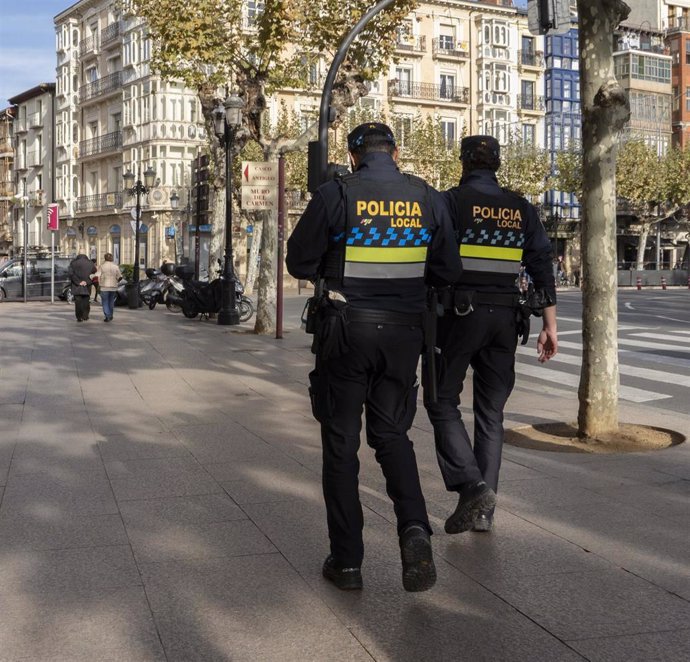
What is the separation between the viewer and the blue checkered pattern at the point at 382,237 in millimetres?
4254

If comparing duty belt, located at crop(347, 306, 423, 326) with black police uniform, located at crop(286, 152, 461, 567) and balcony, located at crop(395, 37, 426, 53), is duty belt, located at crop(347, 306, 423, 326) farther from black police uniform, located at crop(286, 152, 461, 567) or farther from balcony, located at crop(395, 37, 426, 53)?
balcony, located at crop(395, 37, 426, 53)

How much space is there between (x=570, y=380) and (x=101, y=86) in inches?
2339

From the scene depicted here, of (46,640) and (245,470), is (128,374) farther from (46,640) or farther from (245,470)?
(46,640)

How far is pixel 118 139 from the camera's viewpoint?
6391 cm

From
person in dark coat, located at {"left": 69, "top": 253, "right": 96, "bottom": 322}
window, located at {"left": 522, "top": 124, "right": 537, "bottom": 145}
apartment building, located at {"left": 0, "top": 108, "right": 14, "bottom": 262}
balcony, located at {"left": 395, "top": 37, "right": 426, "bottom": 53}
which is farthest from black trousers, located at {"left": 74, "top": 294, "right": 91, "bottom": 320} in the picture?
apartment building, located at {"left": 0, "top": 108, "right": 14, "bottom": 262}

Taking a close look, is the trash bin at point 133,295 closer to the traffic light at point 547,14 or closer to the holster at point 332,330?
the traffic light at point 547,14

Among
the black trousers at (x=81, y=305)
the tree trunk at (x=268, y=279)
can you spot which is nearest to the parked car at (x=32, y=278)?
the black trousers at (x=81, y=305)

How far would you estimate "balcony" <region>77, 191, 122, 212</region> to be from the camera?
2534 inches

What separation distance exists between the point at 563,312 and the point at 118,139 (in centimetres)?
4232

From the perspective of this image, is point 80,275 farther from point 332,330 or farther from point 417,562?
point 417,562

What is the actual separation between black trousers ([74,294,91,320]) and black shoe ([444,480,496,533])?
65.0 feet

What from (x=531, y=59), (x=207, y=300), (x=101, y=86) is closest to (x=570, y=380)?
(x=207, y=300)

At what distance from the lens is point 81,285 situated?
79.7 ft

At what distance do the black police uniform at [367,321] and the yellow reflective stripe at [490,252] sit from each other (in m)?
0.84
